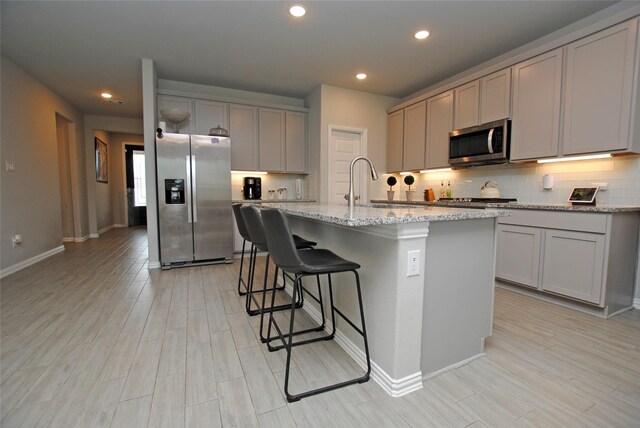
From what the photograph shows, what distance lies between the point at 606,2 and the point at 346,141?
3254mm

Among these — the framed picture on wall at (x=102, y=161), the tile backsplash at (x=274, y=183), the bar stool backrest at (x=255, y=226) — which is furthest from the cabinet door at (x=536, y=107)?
the framed picture on wall at (x=102, y=161)

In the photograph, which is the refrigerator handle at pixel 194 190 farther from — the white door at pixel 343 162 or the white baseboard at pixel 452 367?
the white baseboard at pixel 452 367

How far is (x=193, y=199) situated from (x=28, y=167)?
246 cm

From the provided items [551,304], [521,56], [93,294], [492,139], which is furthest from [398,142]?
[93,294]

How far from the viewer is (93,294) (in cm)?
285

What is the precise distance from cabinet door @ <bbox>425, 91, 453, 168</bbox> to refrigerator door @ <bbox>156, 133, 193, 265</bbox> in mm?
3534

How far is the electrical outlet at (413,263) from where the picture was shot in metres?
1.42

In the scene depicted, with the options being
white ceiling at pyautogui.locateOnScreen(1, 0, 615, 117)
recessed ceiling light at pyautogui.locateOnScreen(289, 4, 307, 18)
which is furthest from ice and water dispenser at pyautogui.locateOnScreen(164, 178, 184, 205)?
recessed ceiling light at pyautogui.locateOnScreen(289, 4, 307, 18)

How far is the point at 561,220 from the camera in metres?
2.57

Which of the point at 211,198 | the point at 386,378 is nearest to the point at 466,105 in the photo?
the point at 386,378

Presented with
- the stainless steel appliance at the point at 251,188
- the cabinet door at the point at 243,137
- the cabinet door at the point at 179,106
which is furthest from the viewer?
the stainless steel appliance at the point at 251,188

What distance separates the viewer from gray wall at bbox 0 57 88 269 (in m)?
3.54

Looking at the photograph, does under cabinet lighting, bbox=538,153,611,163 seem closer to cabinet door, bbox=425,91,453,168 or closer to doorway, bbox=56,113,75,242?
cabinet door, bbox=425,91,453,168

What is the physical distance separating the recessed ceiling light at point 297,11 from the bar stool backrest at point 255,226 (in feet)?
6.59
